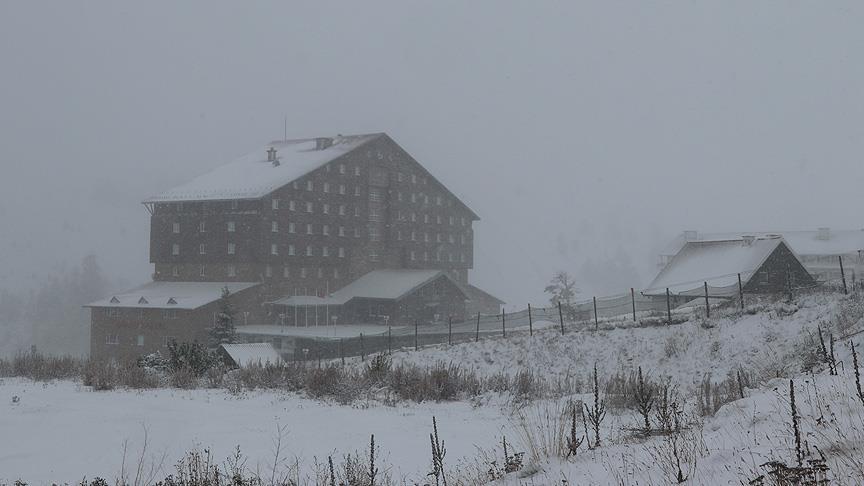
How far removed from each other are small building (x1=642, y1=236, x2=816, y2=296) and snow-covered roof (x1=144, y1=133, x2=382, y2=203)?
34.1m

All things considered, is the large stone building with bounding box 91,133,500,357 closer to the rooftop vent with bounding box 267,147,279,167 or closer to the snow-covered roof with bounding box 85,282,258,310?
the rooftop vent with bounding box 267,147,279,167

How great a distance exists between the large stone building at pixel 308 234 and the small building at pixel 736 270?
82.3ft

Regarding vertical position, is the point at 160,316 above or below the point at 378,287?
below

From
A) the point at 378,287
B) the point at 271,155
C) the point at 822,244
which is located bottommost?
the point at 378,287

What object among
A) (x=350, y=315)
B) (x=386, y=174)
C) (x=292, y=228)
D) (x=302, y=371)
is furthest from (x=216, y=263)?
(x=302, y=371)

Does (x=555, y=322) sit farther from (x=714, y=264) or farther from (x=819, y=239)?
(x=819, y=239)

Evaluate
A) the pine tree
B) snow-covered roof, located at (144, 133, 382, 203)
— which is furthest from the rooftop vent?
the pine tree

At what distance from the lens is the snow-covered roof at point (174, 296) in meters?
51.5

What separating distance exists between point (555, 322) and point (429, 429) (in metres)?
30.0

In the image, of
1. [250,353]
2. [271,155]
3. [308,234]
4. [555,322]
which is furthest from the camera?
[271,155]

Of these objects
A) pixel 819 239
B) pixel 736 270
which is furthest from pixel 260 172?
pixel 819 239

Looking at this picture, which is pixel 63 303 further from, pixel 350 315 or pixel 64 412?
pixel 64 412

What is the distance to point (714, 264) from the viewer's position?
1458 inches

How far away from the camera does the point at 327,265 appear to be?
61.2 meters
